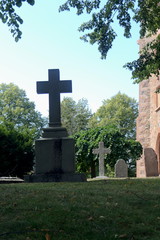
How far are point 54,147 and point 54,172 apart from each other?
0.73 metres

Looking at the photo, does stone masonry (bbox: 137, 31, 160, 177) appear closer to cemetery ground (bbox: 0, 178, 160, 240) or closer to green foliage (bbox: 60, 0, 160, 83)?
green foliage (bbox: 60, 0, 160, 83)

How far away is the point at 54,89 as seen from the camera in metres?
11.9

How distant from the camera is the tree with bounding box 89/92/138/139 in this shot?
47.0m

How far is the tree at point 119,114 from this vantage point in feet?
154

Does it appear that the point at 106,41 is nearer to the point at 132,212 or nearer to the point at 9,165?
→ the point at 132,212

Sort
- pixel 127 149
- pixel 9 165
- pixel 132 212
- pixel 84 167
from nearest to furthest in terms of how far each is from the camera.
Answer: pixel 132 212
pixel 9 165
pixel 127 149
pixel 84 167

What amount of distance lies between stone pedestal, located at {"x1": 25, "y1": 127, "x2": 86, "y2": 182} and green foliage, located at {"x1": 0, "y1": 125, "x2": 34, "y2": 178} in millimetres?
9281

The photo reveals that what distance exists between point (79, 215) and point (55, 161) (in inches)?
201

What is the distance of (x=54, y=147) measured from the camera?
424 inches

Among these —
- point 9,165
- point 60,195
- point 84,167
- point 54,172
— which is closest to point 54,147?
point 54,172

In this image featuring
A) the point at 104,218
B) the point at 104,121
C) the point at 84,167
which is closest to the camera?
the point at 104,218

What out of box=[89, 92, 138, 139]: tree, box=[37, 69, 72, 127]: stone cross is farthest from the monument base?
box=[89, 92, 138, 139]: tree

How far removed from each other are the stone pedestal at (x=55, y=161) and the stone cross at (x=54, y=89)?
3.67ft

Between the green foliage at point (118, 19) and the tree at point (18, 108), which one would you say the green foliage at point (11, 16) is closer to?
the green foliage at point (118, 19)
